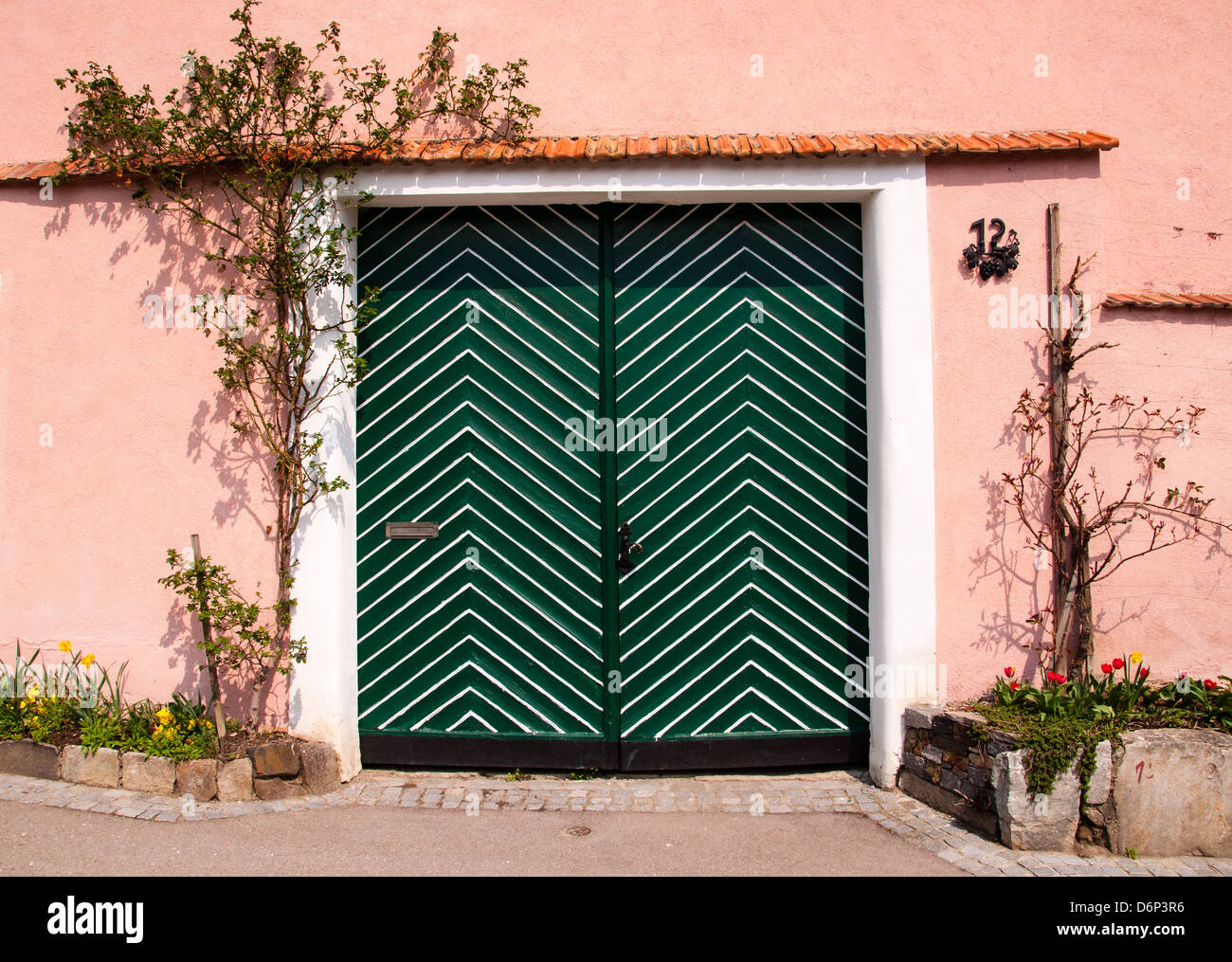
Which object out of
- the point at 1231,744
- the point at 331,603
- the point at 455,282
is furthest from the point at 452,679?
the point at 1231,744

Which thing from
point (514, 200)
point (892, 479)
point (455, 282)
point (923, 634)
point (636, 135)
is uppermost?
point (636, 135)

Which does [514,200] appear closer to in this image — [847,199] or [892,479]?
[847,199]

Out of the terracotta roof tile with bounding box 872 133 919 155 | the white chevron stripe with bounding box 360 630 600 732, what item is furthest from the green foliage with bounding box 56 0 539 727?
the terracotta roof tile with bounding box 872 133 919 155

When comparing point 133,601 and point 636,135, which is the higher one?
point 636,135

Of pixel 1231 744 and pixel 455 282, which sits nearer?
pixel 1231 744

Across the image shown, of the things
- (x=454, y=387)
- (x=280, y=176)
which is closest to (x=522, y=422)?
(x=454, y=387)

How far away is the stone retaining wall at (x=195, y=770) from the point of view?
4.29m

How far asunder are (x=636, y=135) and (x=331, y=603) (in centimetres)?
304

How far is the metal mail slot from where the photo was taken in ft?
15.4

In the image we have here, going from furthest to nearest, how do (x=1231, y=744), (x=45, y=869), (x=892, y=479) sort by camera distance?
(x=892, y=479) → (x=1231, y=744) → (x=45, y=869)

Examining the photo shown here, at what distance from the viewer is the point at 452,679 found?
472 centimetres

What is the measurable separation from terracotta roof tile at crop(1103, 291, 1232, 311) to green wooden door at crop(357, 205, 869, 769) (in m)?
1.32

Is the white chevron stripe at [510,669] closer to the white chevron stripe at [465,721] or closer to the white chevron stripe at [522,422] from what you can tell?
the white chevron stripe at [465,721]

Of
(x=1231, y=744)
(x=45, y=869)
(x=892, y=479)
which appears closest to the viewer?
(x=45, y=869)
